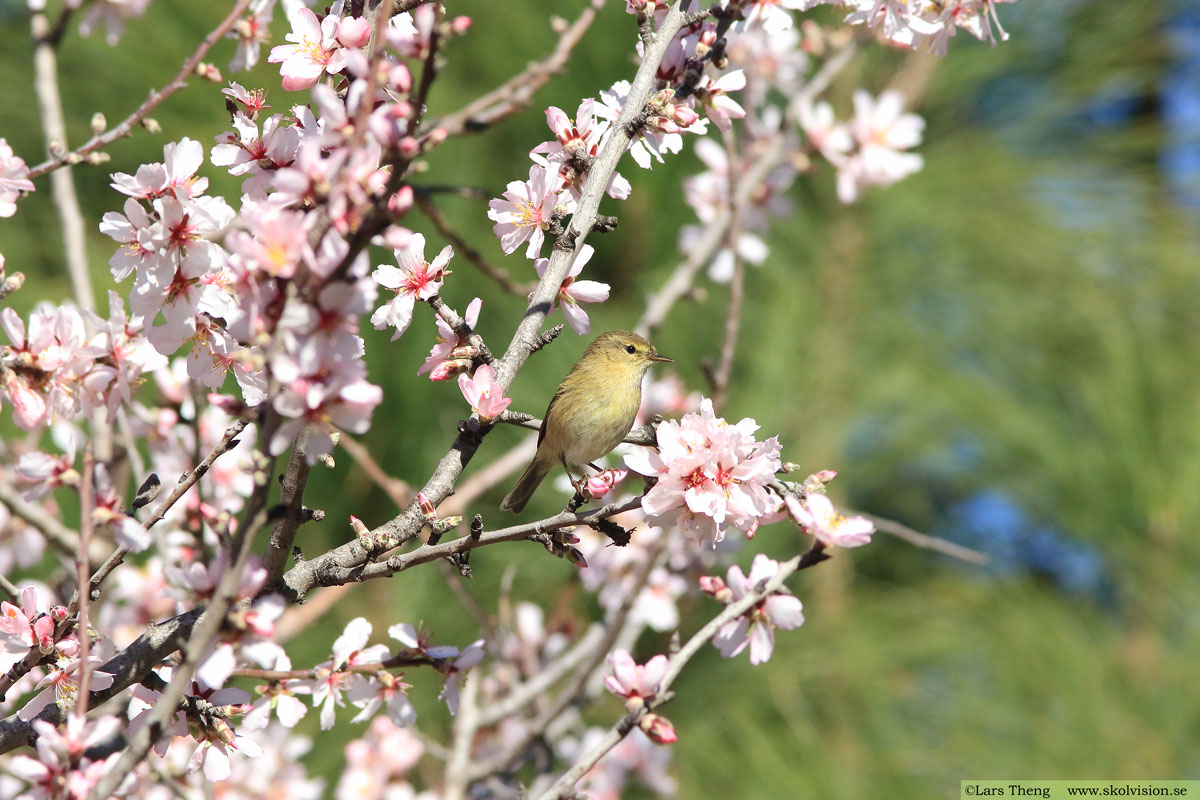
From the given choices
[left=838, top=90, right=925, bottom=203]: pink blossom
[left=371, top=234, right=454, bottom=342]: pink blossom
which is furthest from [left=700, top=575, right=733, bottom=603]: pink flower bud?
[left=838, top=90, right=925, bottom=203]: pink blossom

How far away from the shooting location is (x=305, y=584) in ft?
3.39

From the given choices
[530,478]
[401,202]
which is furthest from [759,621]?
[530,478]

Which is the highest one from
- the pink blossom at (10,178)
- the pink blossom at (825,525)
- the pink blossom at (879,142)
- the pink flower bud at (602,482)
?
the pink blossom at (879,142)

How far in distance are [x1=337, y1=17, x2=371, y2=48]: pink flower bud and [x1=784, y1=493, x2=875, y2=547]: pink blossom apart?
2.36 feet

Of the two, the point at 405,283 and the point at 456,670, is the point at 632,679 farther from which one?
the point at 405,283

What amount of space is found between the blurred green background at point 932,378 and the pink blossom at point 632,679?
1.38 meters

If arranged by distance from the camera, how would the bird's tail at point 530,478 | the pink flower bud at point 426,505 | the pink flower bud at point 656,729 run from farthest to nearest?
the bird's tail at point 530,478 < the pink flower bud at point 656,729 < the pink flower bud at point 426,505

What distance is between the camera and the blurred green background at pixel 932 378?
119 inches

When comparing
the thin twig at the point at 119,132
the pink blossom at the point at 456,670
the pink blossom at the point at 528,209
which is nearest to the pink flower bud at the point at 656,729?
the pink blossom at the point at 456,670

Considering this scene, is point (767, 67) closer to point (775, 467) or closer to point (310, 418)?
point (775, 467)

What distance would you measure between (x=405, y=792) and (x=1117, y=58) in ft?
12.2

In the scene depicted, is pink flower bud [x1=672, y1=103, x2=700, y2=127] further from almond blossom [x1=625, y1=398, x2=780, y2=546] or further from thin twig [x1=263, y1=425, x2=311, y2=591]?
thin twig [x1=263, y1=425, x2=311, y2=591]

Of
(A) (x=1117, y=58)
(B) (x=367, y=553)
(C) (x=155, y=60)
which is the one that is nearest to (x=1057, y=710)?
(A) (x=1117, y=58)

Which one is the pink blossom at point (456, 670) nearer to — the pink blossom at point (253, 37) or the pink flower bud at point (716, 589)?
the pink flower bud at point (716, 589)
